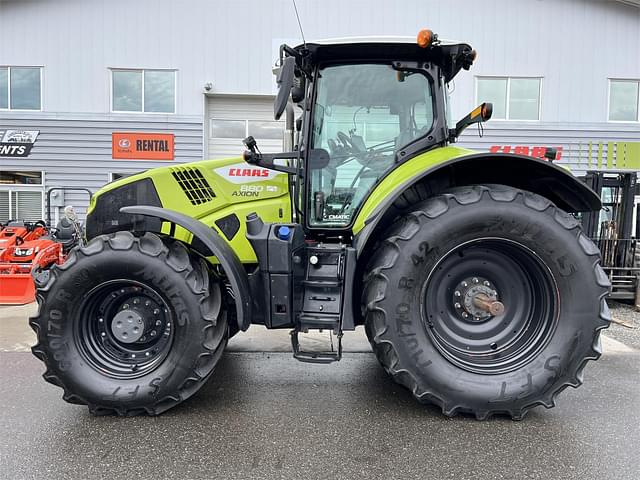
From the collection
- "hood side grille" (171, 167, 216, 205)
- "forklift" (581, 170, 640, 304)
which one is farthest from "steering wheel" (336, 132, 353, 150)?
"forklift" (581, 170, 640, 304)

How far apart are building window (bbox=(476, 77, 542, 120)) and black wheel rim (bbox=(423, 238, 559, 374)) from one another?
9761mm

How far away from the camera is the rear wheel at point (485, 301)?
2836 millimetres

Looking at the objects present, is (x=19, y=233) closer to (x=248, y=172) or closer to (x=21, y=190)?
(x=21, y=190)

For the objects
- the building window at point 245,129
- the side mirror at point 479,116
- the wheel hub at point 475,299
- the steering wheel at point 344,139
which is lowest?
the wheel hub at point 475,299

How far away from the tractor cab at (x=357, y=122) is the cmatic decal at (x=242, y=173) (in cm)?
22

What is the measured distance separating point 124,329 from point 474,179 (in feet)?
8.08

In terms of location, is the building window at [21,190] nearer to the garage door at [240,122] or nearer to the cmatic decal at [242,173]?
the garage door at [240,122]

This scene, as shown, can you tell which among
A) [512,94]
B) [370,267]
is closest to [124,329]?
[370,267]

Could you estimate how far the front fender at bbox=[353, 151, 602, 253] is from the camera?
9.66 ft

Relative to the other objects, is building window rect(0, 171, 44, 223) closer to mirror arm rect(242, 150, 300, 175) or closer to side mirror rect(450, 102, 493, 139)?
mirror arm rect(242, 150, 300, 175)

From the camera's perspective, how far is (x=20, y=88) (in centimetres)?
1146

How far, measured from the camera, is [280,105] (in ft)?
9.00

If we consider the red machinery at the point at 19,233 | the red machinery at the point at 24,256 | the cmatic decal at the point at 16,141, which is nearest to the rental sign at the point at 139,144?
the cmatic decal at the point at 16,141

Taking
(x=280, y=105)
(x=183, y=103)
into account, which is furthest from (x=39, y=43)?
(x=280, y=105)
